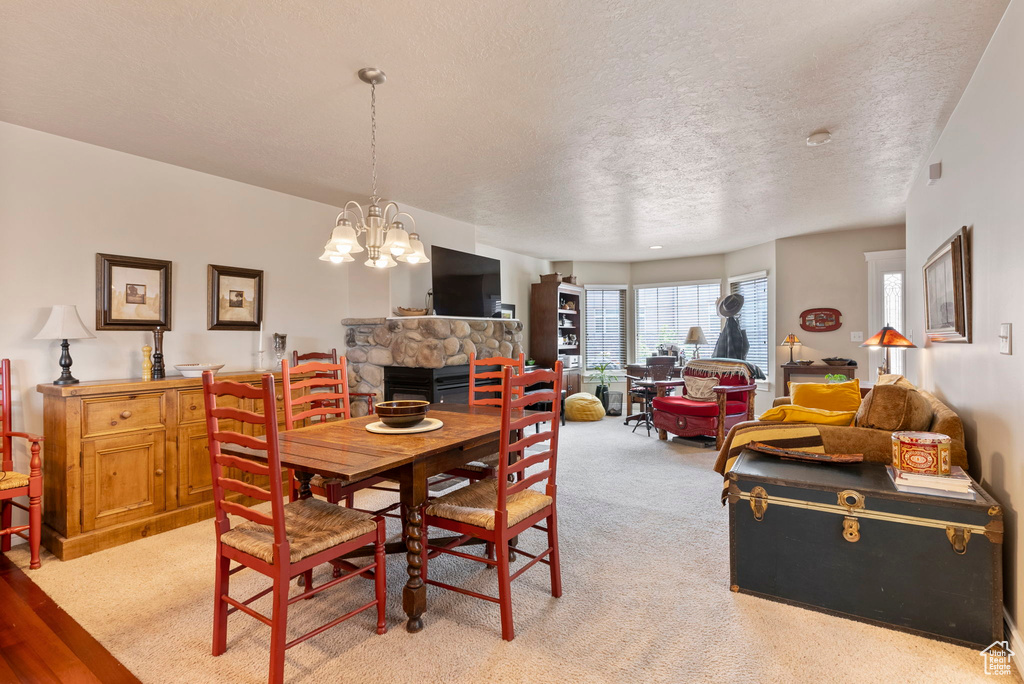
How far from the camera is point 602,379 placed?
26.7 ft

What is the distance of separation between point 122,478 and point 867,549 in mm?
3980

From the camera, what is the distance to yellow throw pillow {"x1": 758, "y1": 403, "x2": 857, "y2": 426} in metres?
2.69

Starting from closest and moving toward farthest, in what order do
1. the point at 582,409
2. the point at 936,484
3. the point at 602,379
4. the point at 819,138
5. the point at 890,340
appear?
the point at 936,484, the point at 819,138, the point at 890,340, the point at 582,409, the point at 602,379

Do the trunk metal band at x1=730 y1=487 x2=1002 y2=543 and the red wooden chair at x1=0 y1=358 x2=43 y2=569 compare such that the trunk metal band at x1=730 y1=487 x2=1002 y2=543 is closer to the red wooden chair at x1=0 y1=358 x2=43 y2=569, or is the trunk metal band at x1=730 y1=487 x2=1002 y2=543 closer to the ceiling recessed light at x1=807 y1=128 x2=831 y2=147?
the ceiling recessed light at x1=807 y1=128 x2=831 y2=147

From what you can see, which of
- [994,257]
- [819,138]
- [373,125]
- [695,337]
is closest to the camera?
[994,257]

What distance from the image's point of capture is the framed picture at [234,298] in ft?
12.9

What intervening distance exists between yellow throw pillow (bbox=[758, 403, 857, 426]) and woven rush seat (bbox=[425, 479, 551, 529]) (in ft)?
4.53

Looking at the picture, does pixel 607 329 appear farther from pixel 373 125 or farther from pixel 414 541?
pixel 414 541

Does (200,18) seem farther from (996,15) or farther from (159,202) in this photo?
(996,15)

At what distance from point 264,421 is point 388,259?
1176 millimetres

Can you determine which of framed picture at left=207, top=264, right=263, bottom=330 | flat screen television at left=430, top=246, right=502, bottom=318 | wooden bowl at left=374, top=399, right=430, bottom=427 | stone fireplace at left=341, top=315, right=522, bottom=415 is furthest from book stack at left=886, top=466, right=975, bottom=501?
framed picture at left=207, top=264, right=263, bottom=330

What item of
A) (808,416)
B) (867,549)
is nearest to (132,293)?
(808,416)

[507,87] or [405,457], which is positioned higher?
[507,87]

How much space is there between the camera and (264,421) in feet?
5.50
